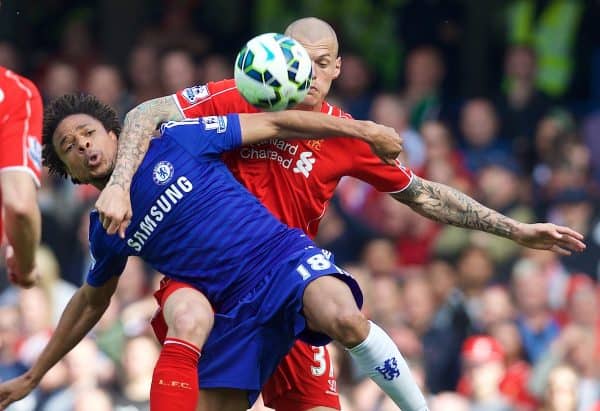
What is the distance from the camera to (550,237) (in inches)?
287

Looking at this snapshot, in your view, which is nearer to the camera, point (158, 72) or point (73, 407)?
point (73, 407)

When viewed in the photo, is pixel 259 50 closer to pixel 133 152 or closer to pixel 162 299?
pixel 133 152

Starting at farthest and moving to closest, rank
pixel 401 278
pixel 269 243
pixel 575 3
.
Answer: pixel 575 3 < pixel 401 278 < pixel 269 243

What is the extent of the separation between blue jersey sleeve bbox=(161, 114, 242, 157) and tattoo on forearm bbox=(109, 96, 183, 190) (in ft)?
0.42

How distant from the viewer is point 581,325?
10383 millimetres

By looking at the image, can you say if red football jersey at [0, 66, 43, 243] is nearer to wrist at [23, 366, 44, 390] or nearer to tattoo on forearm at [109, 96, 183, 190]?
tattoo on forearm at [109, 96, 183, 190]

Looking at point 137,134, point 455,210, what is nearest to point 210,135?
point 137,134

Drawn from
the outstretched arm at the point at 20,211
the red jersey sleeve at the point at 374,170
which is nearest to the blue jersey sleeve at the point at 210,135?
the red jersey sleeve at the point at 374,170

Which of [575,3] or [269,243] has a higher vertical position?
[575,3]

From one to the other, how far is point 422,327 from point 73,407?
2408mm

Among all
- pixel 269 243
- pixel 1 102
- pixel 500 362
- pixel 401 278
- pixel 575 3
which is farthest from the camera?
pixel 575 3

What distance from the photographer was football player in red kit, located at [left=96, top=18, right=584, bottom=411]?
23.7 feet

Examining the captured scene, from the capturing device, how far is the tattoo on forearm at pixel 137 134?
6.69 meters

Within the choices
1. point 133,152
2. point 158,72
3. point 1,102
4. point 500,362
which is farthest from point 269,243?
point 158,72
